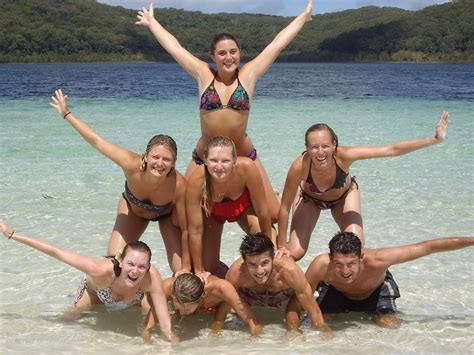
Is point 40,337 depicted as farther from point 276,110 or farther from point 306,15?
point 276,110

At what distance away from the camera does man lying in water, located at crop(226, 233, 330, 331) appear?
420 cm

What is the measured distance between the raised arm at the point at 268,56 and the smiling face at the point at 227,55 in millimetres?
184

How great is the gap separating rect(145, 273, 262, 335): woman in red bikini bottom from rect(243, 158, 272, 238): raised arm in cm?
55

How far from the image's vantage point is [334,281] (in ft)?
15.1

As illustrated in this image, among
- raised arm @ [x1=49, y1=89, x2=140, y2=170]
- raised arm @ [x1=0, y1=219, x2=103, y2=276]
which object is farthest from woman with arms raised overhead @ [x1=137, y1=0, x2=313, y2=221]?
raised arm @ [x1=0, y1=219, x2=103, y2=276]

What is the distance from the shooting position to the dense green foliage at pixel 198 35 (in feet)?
284

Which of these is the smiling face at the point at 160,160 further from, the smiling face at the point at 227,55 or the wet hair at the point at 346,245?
the wet hair at the point at 346,245

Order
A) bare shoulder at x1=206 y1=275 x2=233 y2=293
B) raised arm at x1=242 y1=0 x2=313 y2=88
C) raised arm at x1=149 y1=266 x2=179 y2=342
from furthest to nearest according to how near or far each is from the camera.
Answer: raised arm at x1=242 y1=0 x2=313 y2=88, bare shoulder at x1=206 y1=275 x2=233 y2=293, raised arm at x1=149 y1=266 x2=179 y2=342

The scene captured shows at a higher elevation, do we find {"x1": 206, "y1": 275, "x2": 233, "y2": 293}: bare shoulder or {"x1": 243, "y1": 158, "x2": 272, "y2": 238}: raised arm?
{"x1": 243, "y1": 158, "x2": 272, "y2": 238}: raised arm

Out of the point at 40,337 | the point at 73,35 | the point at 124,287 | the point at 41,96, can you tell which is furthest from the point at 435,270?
the point at 73,35

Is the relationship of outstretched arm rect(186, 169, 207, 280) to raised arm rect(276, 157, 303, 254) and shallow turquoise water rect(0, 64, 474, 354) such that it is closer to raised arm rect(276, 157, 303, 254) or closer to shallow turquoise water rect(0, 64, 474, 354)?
shallow turquoise water rect(0, 64, 474, 354)

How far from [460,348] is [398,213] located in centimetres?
365

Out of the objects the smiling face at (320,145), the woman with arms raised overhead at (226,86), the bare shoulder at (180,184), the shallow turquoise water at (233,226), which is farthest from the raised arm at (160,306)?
the smiling face at (320,145)

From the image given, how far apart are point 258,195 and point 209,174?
43cm
